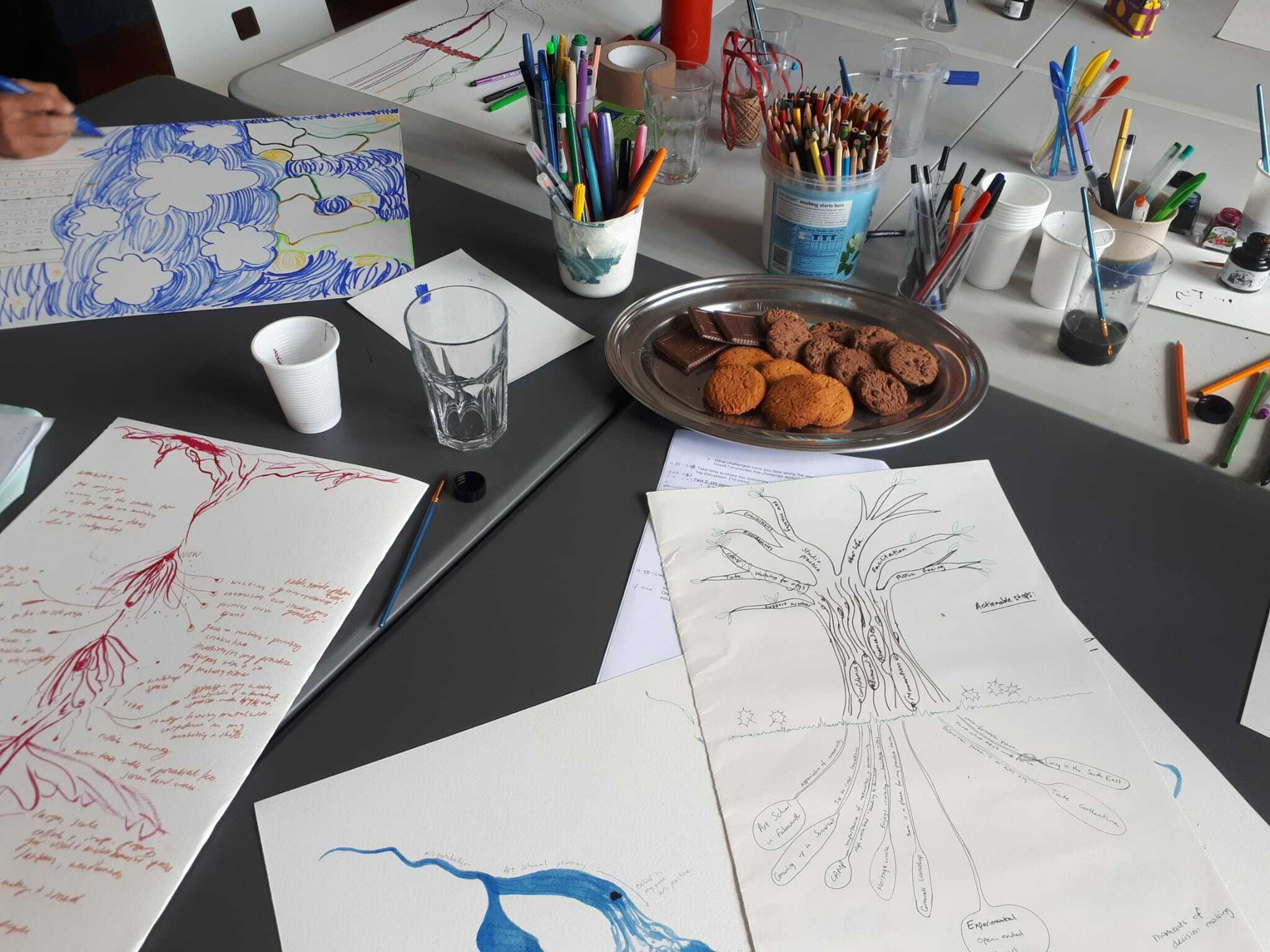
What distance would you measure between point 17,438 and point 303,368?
0.85 ft

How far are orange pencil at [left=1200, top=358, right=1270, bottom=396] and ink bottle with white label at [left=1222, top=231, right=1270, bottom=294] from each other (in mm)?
144

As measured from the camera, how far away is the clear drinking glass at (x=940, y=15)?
162 centimetres

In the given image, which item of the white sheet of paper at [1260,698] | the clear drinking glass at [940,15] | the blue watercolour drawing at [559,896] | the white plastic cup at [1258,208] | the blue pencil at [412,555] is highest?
the clear drinking glass at [940,15]

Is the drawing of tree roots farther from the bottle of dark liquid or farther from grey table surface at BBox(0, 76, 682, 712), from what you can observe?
the bottle of dark liquid

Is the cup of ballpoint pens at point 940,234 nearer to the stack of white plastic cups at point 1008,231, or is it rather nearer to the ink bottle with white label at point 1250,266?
the stack of white plastic cups at point 1008,231

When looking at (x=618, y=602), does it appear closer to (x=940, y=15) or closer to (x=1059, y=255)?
(x=1059, y=255)

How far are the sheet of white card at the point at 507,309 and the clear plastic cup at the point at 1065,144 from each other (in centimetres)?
76

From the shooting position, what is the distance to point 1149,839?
1.90 ft

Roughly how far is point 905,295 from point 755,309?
0.19 meters

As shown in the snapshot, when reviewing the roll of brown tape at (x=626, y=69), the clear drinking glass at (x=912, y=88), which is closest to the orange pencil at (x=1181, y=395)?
the clear drinking glass at (x=912, y=88)

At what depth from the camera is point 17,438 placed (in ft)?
2.56

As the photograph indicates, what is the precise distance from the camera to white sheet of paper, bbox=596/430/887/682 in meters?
0.69

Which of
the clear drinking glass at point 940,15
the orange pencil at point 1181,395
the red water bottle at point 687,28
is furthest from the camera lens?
the clear drinking glass at point 940,15

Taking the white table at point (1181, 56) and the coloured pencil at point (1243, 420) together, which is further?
the white table at point (1181, 56)
